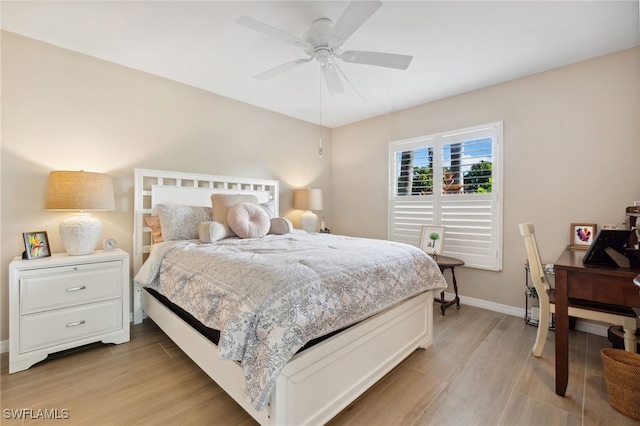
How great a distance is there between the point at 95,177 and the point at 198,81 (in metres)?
1.45

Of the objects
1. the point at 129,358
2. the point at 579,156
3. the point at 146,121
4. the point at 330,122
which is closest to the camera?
the point at 129,358

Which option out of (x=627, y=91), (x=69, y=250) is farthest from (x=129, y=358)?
(x=627, y=91)

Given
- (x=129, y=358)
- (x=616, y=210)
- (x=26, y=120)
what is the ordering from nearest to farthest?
(x=129, y=358) < (x=26, y=120) < (x=616, y=210)

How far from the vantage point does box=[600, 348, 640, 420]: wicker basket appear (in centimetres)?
148

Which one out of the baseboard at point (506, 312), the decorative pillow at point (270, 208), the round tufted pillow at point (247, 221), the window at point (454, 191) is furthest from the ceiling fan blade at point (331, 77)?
the baseboard at point (506, 312)

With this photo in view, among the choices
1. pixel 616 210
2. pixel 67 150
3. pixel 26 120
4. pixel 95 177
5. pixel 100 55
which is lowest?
pixel 616 210

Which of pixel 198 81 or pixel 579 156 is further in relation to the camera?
pixel 198 81

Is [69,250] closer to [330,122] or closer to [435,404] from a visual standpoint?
[435,404]

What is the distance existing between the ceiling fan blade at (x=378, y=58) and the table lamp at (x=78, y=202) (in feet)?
7.25

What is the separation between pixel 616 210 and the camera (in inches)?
95.0

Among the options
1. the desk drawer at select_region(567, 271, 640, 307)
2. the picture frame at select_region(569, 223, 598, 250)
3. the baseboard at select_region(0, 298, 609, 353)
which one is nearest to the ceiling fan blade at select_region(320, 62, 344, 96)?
the desk drawer at select_region(567, 271, 640, 307)

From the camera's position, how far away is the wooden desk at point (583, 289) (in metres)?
1.48

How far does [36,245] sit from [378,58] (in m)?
2.95

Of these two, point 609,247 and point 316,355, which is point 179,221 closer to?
point 316,355
